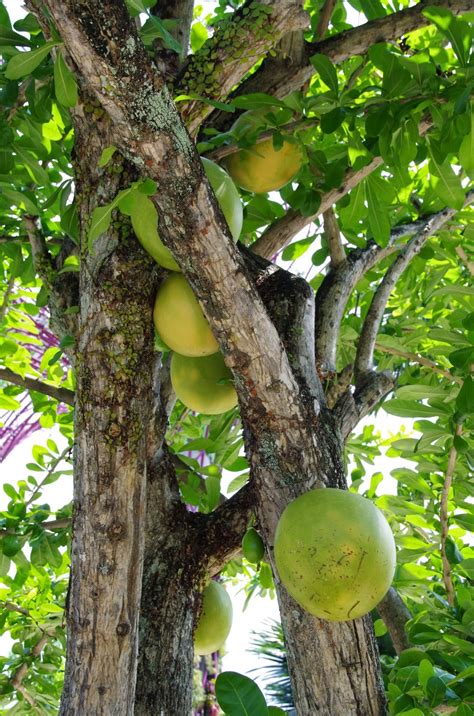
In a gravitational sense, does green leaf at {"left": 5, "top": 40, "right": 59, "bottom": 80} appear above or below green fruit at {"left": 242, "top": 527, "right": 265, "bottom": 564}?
above

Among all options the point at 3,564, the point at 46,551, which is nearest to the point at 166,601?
the point at 46,551

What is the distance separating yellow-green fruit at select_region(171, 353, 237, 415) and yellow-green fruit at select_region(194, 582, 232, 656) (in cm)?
43

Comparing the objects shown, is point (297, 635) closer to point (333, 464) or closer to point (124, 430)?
point (333, 464)

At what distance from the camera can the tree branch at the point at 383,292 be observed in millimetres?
1654

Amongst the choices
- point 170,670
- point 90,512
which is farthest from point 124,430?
point 170,670

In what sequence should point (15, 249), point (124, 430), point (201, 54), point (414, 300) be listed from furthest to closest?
1. point (414, 300)
2. point (15, 249)
3. point (201, 54)
4. point (124, 430)

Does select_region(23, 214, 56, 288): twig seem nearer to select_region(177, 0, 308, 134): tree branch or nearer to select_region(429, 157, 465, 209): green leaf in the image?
select_region(177, 0, 308, 134): tree branch

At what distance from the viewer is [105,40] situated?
988 mm

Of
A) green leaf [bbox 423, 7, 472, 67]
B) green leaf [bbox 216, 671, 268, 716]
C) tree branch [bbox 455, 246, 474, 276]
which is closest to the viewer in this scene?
green leaf [bbox 216, 671, 268, 716]

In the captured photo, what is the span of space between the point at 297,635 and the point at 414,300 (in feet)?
4.97

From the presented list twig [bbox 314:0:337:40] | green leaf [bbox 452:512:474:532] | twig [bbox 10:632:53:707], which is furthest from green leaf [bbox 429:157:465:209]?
twig [bbox 10:632:53:707]

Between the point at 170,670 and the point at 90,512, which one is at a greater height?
the point at 90,512

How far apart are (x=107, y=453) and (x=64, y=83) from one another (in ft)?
2.03

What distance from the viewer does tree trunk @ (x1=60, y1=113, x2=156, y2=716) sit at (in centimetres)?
117
